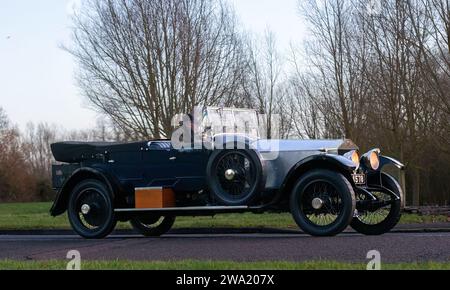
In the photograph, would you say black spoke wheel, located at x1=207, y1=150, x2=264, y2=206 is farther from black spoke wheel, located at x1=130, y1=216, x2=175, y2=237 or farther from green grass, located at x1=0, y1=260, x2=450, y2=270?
green grass, located at x1=0, y1=260, x2=450, y2=270

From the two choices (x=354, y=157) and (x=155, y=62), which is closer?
(x=354, y=157)

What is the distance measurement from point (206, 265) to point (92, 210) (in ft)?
15.5

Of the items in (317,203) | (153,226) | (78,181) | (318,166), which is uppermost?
(318,166)

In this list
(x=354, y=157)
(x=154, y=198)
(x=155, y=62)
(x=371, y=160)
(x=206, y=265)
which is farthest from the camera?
(x=155, y=62)

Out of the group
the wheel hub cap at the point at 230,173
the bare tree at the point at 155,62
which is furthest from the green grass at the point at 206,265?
the bare tree at the point at 155,62

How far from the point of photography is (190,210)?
33.7 feet

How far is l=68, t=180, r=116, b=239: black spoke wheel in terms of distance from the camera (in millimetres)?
11008

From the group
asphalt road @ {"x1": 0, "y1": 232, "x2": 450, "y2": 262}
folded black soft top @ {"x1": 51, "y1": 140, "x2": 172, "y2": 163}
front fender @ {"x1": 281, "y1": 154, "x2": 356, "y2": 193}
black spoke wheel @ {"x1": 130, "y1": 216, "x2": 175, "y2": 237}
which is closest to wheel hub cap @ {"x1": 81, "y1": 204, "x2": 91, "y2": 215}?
folded black soft top @ {"x1": 51, "y1": 140, "x2": 172, "y2": 163}

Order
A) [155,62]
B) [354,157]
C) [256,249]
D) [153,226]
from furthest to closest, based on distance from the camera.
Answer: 1. [155,62]
2. [153,226]
3. [354,157]
4. [256,249]

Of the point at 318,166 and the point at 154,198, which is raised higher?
the point at 318,166

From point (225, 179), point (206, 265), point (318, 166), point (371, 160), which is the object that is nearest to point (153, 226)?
point (225, 179)

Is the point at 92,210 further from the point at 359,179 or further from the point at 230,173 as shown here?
the point at 359,179

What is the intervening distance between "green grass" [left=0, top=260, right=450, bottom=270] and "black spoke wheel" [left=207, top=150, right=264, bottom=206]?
2723 millimetres

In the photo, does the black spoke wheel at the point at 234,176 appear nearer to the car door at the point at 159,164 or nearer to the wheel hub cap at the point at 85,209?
the car door at the point at 159,164
